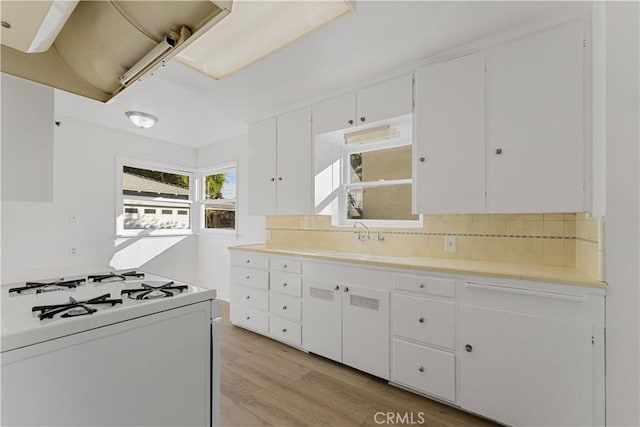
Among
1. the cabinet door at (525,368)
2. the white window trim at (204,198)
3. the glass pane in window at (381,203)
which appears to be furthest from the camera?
the white window trim at (204,198)

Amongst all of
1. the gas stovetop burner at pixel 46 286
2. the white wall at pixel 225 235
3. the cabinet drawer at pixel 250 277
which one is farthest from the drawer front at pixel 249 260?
the gas stovetop burner at pixel 46 286

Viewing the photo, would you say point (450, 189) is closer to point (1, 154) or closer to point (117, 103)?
point (1, 154)

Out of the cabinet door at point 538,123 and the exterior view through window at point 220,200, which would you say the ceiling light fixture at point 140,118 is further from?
the cabinet door at point 538,123

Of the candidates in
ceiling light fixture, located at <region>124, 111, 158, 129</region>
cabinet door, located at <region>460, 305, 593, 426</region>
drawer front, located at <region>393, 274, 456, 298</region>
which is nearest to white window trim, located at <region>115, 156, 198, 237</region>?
ceiling light fixture, located at <region>124, 111, 158, 129</region>

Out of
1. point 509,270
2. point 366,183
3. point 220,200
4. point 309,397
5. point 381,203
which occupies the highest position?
point 366,183

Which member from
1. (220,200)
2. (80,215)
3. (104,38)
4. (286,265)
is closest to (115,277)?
(104,38)

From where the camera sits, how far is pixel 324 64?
2.19m

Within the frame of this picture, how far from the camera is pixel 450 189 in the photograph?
2.05 m

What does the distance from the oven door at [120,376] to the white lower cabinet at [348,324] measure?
1304mm

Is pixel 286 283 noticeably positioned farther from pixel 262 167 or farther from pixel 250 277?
pixel 262 167

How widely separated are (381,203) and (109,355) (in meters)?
2.39

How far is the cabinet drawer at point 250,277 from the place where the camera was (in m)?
2.96

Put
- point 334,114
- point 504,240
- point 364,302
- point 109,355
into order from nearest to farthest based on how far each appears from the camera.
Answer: point 109,355 → point 504,240 → point 364,302 → point 334,114

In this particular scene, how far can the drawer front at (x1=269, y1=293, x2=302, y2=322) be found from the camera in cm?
268
